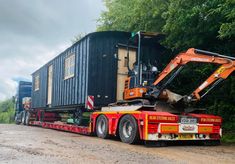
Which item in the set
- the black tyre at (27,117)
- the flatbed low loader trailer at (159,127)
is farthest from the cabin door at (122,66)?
the black tyre at (27,117)

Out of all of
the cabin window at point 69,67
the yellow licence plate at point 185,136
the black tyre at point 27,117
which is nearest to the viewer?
the yellow licence plate at point 185,136

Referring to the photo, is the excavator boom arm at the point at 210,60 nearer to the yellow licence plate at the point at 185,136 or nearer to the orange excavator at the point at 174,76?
the orange excavator at the point at 174,76

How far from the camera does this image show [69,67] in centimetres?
1441

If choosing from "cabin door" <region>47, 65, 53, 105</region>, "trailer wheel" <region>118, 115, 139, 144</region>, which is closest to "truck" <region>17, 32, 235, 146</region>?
"trailer wheel" <region>118, 115, 139, 144</region>

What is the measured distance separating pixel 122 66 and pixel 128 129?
327 cm

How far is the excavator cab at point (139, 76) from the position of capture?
10.2 meters

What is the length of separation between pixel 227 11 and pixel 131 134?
4.29 meters

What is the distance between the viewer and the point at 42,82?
19.3 metres

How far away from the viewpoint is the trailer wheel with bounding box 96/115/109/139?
10.8 m

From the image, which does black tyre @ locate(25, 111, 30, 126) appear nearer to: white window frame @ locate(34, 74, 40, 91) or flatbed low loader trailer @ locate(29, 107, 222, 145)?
white window frame @ locate(34, 74, 40, 91)

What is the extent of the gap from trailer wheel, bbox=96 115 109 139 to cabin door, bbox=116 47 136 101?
4.01ft

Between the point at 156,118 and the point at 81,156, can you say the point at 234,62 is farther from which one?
the point at 81,156

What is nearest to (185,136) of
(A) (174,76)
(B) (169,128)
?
(B) (169,128)

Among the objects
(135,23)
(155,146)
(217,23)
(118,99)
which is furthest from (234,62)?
(135,23)
